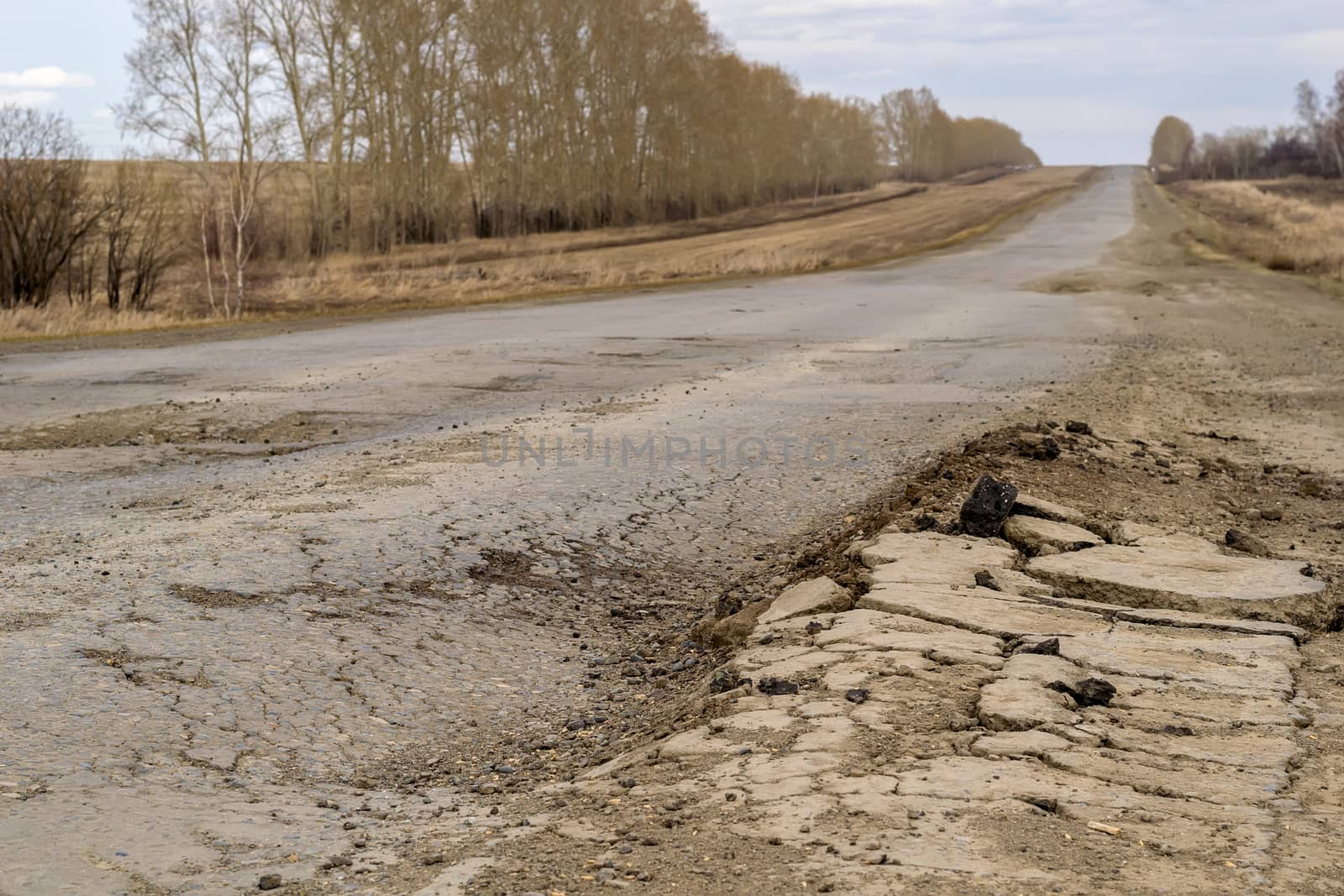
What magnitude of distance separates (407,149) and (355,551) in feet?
142

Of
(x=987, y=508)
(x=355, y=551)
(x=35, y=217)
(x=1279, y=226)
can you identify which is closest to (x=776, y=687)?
(x=987, y=508)

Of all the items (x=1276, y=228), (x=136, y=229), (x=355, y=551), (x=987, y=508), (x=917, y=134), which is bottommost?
(x=355, y=551)

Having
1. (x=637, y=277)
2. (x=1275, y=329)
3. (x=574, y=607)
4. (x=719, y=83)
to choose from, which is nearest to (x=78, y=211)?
(x=637, y=277)

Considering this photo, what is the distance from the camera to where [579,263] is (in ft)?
112

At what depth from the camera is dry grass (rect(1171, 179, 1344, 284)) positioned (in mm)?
26375

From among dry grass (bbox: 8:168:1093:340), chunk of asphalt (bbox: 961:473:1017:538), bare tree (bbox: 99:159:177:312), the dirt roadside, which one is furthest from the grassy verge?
bare tree (bbox: 99:159:177:312)

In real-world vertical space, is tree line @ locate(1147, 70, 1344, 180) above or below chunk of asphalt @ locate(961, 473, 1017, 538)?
above

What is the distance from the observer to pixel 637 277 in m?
28.1

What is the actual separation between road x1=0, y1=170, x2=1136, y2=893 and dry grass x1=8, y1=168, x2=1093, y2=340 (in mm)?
8420

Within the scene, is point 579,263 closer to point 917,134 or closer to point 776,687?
point 776,687

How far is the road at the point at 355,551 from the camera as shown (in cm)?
349

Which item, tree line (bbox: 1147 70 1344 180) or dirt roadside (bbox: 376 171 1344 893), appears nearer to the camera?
dirt roadside (bbox: 376 171 1344 893)

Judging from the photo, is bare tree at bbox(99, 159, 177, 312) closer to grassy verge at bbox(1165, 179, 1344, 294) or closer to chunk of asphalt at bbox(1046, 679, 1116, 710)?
grassy verge at bbox(1165, 179, 1344, 294)

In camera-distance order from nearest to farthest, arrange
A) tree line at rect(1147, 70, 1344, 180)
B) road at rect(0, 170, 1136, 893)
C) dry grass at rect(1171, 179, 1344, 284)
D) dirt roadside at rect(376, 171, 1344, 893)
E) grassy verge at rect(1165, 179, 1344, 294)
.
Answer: dirt roadside at rect(376, 171, 1344, 893) < road at rect(0, 170, 1136, 893) < grassy verge at rect(1165, 179, 1344, 294) < dry grass at rect(1171, 179, 1344, 284) < tree line at rect(1147, 70, 1344, 180)
